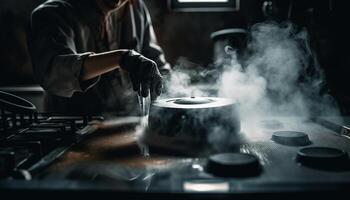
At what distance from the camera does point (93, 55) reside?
6.18 ft

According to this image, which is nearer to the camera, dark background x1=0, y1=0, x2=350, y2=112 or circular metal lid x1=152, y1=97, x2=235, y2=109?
circular metal lid x1=152, y1=97, x2=235, y2=109

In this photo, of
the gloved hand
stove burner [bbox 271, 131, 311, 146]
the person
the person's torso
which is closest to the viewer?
stove burner [bbox 271, 131, 311, 146]

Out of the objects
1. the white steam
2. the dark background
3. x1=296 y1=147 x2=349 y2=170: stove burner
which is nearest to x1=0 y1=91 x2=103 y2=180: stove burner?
the white steam

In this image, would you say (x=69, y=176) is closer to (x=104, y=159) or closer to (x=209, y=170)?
(x=104, y=159)

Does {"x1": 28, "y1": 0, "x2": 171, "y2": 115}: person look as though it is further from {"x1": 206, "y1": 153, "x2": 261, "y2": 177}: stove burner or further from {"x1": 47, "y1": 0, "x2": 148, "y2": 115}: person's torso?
{"x1": 206, "y1": 153, "x2": 261, "y2": 177}: stove burner

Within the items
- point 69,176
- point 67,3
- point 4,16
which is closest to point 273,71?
→ point 67,3

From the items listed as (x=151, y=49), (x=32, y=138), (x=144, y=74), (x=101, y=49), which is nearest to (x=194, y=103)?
(x=144, y=74)

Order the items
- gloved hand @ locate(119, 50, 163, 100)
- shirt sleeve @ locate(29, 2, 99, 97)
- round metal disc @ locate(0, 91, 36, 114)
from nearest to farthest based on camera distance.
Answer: round metal disc @ locate(0, 91, 36, 114)
gloved hand @ locate(119, 50, 163, 100)
shirt sleeve @ locate(29, 2, 99, 97)

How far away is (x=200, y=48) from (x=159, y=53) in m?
1.12

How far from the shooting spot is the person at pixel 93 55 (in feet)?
6.10

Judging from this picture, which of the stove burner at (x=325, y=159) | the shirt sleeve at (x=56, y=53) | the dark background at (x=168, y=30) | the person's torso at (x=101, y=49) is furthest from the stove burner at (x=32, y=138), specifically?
the dark background at (x=168, y=30)

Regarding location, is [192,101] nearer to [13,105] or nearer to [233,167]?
[233,167]

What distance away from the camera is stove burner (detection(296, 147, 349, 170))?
3.63ft

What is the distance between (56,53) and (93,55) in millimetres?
268
